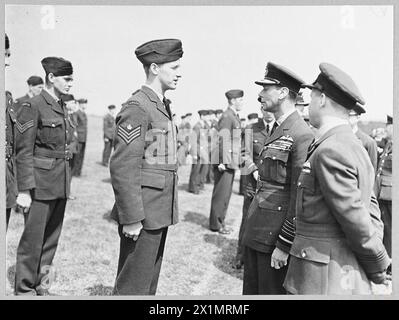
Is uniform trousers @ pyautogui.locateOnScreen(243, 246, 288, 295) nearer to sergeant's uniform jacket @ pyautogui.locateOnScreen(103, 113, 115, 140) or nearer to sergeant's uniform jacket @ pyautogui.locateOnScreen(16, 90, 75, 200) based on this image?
sergeant's uniform jacket @ pyautogui.locateOnScreen(16, 90, 75, 200)

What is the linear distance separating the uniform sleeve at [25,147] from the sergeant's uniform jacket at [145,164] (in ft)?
3.51

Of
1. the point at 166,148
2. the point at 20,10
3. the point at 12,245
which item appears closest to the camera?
the point at 166,148

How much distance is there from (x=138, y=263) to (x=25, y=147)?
1.49m

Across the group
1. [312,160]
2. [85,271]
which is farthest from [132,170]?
[85,271]

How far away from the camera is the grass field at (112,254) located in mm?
4105

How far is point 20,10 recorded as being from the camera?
3.41 meters

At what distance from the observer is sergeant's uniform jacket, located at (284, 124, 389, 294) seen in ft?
Result: 7.11

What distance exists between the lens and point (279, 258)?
2709 mm

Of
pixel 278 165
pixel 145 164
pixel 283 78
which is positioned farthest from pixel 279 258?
pixel 283 78

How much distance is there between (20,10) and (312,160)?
106 inches

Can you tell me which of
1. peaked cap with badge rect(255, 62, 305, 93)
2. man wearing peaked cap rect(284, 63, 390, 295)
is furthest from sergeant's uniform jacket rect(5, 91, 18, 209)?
man wearing peaked cap rect(284, 63, 390, 295)

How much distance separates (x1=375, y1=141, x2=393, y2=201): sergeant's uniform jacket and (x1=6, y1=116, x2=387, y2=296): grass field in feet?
4.53

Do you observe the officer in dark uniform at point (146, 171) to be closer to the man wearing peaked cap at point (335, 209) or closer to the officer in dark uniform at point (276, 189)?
the officer in dark uniform at point (276, 189)
